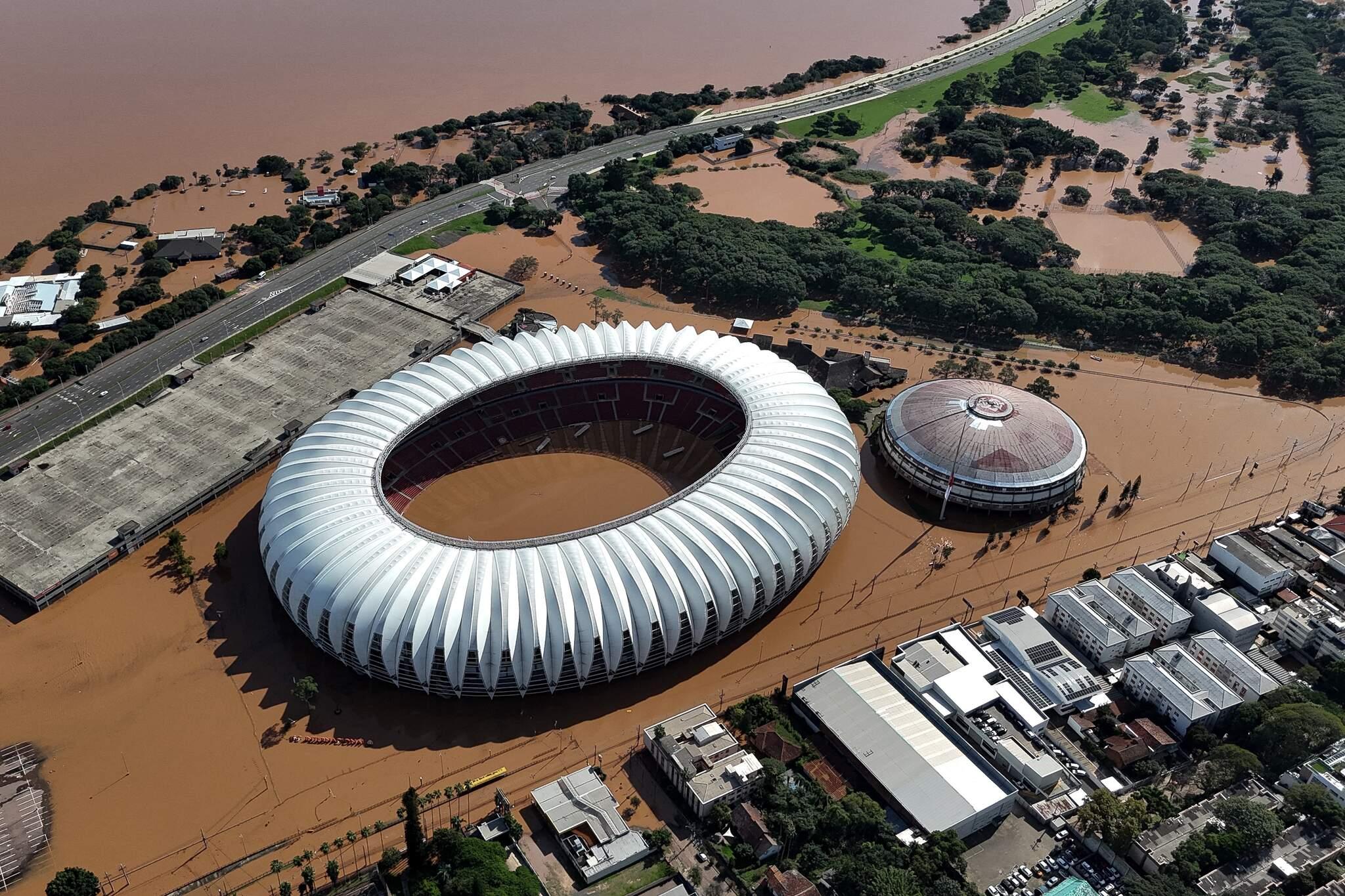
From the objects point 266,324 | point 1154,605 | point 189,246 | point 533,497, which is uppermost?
point 189,246

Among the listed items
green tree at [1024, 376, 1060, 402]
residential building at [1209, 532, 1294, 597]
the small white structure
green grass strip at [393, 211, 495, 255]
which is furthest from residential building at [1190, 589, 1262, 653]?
green grass strip at [393, 211, 495, 255]

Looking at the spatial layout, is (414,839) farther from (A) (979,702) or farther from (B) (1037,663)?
(B) (1037,663)

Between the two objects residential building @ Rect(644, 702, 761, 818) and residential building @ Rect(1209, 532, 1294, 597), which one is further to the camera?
residential building @ Rect(1209, 532, 1294, 597)

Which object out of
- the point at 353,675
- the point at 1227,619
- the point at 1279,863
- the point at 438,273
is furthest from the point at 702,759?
the point at 438,273

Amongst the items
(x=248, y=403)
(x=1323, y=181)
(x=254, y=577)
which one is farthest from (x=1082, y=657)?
(x=1323, y=181)

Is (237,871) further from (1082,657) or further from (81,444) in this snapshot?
(1082,657)

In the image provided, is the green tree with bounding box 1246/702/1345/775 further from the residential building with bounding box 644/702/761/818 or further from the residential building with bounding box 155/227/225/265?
Result: the residential building with bounding box 155/227/225/265

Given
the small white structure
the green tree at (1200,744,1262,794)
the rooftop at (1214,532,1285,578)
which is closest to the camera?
the green tree at (1200,744,1262,794)
